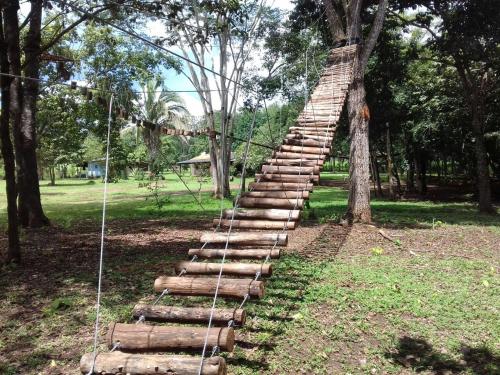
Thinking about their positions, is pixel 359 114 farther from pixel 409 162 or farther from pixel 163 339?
pixel 409 162

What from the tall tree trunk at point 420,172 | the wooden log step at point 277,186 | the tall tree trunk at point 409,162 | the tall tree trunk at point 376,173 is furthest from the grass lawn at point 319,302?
the tall tree trunk at point 420,172

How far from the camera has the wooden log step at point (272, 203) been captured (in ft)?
15.7

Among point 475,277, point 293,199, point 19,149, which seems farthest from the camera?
point 19,149

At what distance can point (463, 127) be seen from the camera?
49.9 feet

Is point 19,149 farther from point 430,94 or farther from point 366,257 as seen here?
point 430,94

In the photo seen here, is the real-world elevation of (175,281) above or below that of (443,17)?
below

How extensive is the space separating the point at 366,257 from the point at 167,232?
13.3 ft

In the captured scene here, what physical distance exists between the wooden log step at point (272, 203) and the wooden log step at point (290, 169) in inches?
32.7

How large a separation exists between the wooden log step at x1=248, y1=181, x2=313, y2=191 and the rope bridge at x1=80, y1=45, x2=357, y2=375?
A: 0.01m

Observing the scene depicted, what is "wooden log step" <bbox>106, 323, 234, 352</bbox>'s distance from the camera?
267cm

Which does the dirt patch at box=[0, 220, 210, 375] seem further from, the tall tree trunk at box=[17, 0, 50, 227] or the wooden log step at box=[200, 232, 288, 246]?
the wooden log step at box=[200, 232, 288, 246]

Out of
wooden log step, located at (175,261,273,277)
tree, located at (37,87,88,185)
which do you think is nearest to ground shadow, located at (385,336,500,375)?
wooden log step, located at (175,261,273,277)

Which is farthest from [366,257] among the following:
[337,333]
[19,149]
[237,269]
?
[19,149]

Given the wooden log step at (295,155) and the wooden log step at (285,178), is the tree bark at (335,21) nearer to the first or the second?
the wooden log step at (295,155)
